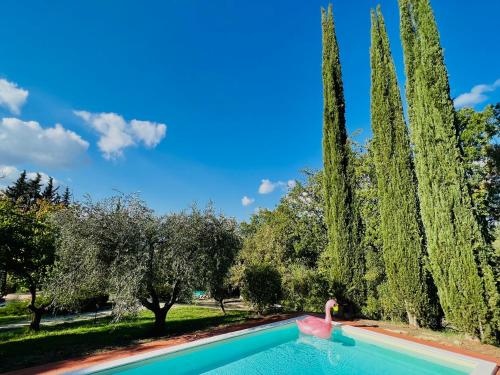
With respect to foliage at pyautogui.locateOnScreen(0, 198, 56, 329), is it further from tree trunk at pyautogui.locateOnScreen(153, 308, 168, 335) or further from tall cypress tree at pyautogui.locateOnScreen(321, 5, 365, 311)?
tall cypress tree at pyautogui.locateOnScreen(321, 5, 365, 311)

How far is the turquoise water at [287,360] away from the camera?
6957 mm

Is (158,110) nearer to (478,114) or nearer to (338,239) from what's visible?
(338,239)

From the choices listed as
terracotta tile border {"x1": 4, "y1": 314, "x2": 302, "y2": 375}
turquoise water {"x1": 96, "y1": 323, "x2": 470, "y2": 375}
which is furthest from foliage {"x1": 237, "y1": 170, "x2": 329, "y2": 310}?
turquoise water {"x1": 96, "y1": 323, "x2": 470, "y2": 375}

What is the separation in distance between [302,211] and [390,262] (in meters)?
11.8

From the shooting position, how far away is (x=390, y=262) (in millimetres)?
10602

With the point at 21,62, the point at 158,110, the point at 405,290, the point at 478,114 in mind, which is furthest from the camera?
the point at 158,110

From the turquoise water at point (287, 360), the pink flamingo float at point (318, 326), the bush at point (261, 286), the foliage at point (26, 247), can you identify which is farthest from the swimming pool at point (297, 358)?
the foliage at point (26, 247)

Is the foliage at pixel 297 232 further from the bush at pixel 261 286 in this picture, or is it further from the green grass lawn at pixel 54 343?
the green grass lawn at pixel 54 343

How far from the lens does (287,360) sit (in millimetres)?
7914

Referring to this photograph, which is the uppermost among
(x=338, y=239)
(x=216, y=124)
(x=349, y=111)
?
(x=216, y=124)

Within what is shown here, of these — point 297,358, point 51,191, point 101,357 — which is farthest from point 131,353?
point 51,191

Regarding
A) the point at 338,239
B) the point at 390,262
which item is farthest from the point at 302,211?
the point at 390,262

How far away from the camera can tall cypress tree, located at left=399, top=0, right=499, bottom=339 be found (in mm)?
7746

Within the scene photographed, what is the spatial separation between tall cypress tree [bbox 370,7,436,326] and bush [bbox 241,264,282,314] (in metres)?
5.37
